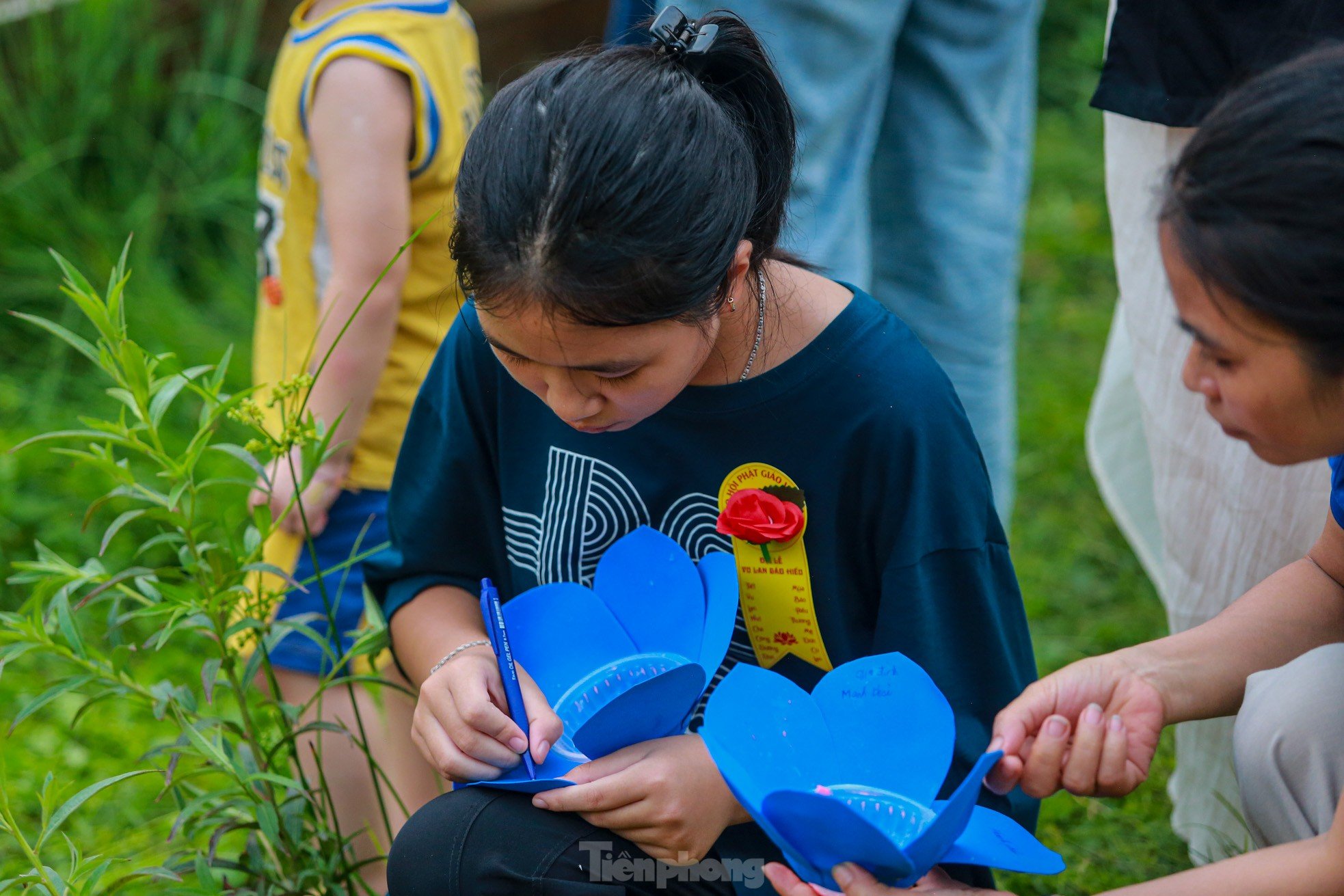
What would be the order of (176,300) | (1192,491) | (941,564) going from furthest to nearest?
(176,300) < (1192,491) < (941,564)

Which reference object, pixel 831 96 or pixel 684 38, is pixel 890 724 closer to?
pixel 684 38

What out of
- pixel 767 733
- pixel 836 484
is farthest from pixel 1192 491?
pixel 767 733

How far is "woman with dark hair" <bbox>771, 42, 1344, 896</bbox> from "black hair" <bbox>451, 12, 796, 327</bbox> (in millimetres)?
372

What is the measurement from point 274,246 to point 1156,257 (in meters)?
1.17

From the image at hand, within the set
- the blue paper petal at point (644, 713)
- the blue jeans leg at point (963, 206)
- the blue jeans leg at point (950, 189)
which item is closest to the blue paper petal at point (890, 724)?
the blue paper petal at point (644, 713)

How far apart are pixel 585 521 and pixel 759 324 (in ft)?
0.93

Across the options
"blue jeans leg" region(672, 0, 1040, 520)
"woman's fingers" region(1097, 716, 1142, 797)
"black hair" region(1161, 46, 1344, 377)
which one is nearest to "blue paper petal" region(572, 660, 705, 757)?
"woman's fingers" region(1097, 716, 1142, 797)

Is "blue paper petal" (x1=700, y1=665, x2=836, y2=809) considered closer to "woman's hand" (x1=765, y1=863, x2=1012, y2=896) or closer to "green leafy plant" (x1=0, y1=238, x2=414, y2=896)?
"woman's hand" (x1=765, y1=863, x2=1012, y2=896)

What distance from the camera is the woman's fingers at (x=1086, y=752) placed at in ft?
3.30

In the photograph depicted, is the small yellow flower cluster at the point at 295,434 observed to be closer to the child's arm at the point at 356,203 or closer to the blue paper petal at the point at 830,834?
the child's arm at the point at 356,203

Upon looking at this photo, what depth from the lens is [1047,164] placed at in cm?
390

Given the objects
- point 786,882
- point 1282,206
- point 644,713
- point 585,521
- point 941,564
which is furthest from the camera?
point 585,521

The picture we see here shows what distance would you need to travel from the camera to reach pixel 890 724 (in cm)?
104

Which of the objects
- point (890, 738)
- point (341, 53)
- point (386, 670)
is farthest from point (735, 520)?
point (341, 53)
